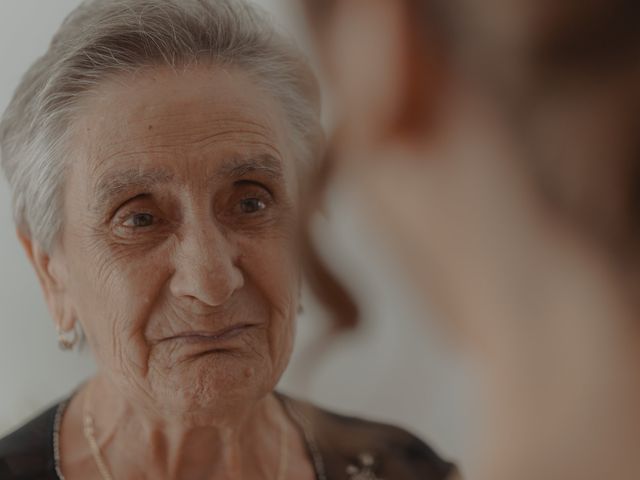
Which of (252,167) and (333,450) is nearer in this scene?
(252,167)

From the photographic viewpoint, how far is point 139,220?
55.7 inches

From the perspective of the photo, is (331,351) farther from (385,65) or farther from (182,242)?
(385,65)

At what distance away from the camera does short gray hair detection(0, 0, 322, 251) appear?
141 cm

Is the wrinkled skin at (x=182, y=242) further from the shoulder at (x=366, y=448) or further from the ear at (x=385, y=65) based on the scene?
the ear at (x=385, y=65)

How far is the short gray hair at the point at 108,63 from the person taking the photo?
141 cm

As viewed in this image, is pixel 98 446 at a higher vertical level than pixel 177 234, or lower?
lower

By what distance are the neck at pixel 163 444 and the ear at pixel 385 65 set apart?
963mm

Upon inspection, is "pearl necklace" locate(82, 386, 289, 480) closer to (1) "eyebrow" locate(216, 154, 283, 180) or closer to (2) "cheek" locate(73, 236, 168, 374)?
(2) "cheek" locate(73, 236, 168, 374)

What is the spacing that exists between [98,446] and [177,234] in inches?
18.4

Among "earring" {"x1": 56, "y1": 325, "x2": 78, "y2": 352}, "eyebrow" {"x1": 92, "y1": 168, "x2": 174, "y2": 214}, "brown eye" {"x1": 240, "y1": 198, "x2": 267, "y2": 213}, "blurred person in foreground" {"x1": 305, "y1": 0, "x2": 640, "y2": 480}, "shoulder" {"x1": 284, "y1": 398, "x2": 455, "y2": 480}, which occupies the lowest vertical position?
"shoulder" {"x1": 284, "y1": 398, "x2": 455, "y2": 480}

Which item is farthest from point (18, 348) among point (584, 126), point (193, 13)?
point (584, 126)

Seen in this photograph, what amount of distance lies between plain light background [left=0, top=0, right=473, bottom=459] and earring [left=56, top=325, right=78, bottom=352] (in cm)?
13

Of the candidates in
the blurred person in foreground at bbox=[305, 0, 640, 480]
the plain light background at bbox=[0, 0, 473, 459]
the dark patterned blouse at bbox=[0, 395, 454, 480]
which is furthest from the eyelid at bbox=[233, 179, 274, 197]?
the blurred person in foreground at bbox=[305, 0, 640, 480]

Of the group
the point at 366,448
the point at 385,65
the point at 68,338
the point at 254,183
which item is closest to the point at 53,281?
the point at 68,338
